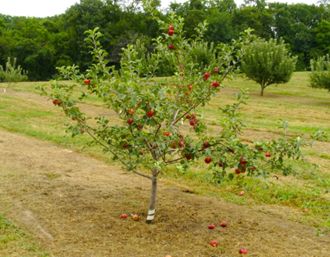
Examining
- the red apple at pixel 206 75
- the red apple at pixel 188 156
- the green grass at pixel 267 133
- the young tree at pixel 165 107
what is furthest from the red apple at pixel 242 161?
the red apple at pixel 206 75

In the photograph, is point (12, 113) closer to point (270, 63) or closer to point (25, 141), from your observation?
point (25, 141)

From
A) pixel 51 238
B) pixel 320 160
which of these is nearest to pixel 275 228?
pixel 51 238

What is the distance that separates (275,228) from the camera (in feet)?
17.4

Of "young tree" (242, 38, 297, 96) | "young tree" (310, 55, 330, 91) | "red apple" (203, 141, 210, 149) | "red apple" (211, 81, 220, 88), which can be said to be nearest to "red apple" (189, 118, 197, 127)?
"red apple" (203, 141, 210, 149)

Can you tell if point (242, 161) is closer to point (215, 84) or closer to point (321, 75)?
point (215, 84)

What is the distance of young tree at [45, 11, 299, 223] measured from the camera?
15.1ft

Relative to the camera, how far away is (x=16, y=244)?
4.75m

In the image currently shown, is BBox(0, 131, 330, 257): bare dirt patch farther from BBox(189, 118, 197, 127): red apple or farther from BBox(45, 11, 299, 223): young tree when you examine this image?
BBox(189, 118, 197, 127): red apple

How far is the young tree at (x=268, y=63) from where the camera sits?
77.2 ft

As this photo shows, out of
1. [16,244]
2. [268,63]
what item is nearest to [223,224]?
[16,244]

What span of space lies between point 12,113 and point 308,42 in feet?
176

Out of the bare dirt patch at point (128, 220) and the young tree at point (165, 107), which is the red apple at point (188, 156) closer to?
the young tree at point (165, 107)

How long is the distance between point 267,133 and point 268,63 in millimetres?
11657

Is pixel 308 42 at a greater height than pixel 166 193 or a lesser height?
greater
